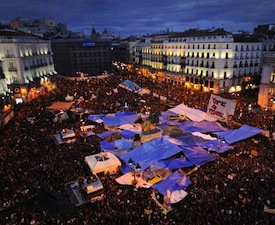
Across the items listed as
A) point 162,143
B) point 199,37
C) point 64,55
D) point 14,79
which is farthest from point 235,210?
point 64,55

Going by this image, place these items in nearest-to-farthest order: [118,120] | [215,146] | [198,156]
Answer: [198,156], [215,146], [118,120]

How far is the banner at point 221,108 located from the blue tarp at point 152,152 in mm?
8649

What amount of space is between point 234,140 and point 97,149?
585 inches

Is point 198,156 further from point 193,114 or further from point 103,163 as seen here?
point 193,114

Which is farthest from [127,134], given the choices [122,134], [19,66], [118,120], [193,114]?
[19,66]

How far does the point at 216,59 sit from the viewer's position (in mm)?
55156

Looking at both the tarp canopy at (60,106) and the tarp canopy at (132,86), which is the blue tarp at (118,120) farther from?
the tarp canopy at (132,86)

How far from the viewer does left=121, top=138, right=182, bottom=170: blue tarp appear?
72.4ft

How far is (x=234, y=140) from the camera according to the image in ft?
84.4

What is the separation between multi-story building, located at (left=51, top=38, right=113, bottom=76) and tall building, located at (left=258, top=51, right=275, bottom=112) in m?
56.1

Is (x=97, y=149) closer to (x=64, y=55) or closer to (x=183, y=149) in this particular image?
(x=183, y=149)

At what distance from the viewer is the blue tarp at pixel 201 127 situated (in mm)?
28969

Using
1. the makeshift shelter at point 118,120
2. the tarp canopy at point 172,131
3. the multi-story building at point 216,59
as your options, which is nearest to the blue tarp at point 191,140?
the tarp canopy at point 172,131

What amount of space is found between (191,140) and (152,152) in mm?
4897
